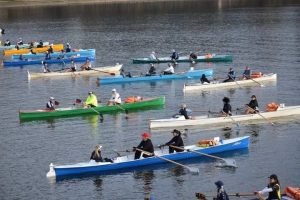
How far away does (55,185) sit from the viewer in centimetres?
3725

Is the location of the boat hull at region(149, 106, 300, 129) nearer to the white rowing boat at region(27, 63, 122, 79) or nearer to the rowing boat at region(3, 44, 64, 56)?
the white rowing boat at region(27, 63, 122, 79)

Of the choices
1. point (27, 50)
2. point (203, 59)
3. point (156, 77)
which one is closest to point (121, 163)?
point (156, 77)

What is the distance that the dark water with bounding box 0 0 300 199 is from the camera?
37062mm

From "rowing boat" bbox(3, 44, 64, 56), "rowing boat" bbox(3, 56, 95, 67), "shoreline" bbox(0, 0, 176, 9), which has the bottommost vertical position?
"rowing boat" bbox(3, 56, 95, 67)

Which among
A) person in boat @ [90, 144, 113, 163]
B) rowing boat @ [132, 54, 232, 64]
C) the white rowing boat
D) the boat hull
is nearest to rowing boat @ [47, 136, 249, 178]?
person in boat @ [90, 144, 113, 163]

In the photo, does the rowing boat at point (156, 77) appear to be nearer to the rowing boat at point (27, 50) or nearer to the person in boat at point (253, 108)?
the person in boat at point (253, 108)

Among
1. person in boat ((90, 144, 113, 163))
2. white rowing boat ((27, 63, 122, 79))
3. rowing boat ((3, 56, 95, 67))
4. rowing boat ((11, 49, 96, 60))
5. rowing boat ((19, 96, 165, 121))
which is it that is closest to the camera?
person in boat ((90, 144, 113, 163))

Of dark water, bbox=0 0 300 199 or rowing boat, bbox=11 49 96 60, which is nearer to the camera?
dark water, bbox=0 0 300 199

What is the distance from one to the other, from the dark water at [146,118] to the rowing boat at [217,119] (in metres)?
0.81

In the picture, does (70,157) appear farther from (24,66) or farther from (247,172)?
(24,66)

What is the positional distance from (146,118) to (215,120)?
6410 mm

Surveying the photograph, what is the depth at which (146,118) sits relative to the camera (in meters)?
51.7

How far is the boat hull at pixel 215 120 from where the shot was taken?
47.4 meters

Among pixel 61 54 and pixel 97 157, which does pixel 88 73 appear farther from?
pixel 97 157
